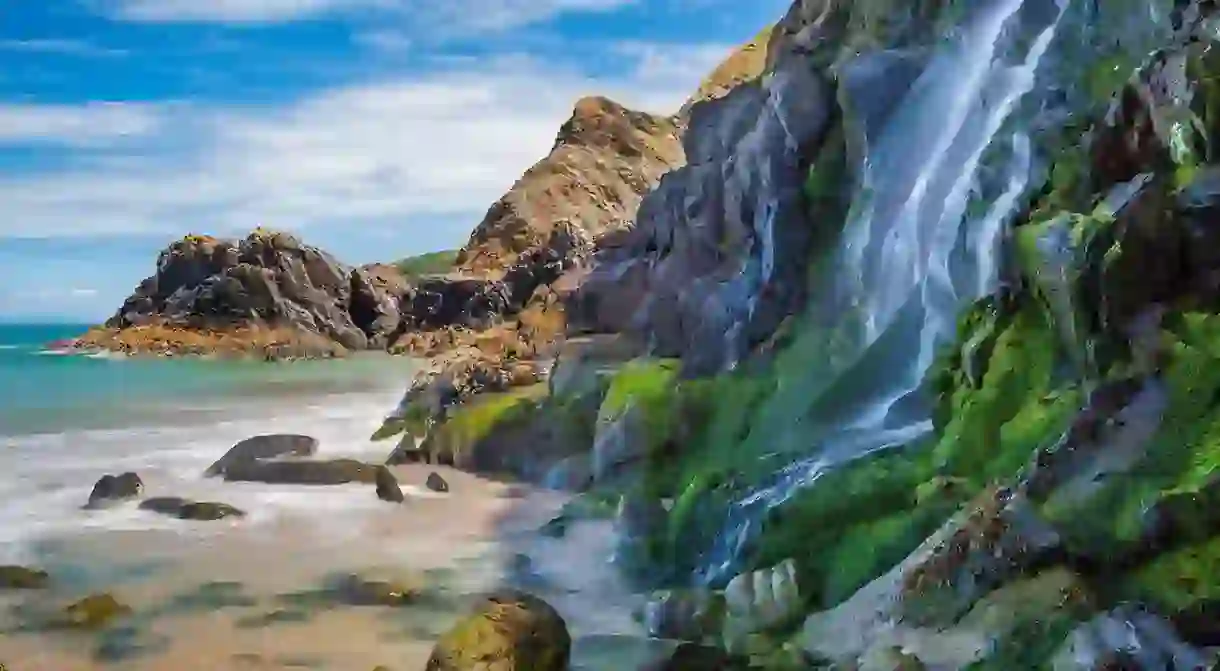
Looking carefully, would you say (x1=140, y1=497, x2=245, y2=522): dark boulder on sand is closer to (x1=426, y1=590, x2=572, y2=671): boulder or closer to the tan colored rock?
(x1=426, y1=590, x2=572, y2=671): boulder

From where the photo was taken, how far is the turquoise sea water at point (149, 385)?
49.8 meters

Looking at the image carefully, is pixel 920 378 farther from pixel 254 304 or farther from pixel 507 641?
pixel 254 304

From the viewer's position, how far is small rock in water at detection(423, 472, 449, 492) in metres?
28.0

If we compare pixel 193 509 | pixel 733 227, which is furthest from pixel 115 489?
pixel 733 227

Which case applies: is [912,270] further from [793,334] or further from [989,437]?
[989,437]

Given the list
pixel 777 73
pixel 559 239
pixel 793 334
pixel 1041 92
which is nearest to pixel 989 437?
pixel 1041 92

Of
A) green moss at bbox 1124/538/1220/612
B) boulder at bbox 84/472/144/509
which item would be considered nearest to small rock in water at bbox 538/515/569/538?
boulder at bbox 84/472/144/509

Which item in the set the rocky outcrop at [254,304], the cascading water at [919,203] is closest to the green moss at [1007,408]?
the cascading water at [919,203]

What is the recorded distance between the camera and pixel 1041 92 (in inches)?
747

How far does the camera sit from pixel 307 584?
19.1m

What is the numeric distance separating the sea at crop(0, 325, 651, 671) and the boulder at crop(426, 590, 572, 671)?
2.56ft

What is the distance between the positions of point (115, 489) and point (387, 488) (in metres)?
6.24

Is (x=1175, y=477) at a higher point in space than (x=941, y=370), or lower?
lower

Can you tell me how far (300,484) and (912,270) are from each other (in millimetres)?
15654
